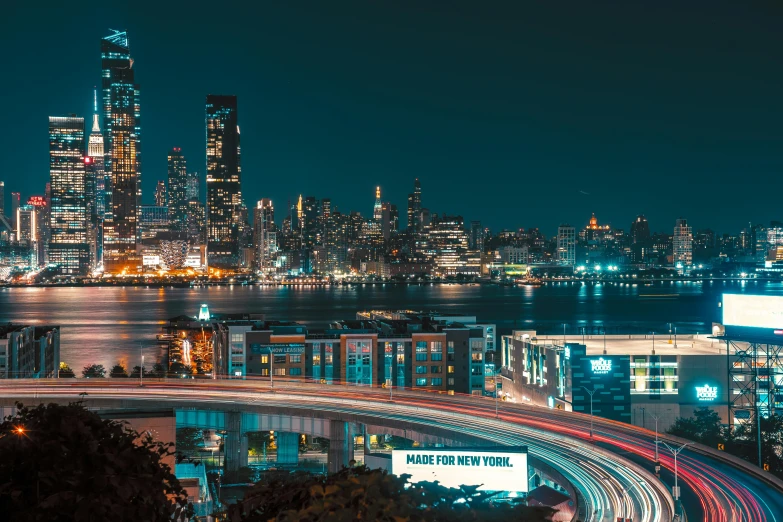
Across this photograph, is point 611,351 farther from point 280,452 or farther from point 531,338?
point 280,452

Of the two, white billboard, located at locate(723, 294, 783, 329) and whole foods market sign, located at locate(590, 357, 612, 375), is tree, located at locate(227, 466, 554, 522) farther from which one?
whole foods market sign, located at locate(590, 357, 612, 375)

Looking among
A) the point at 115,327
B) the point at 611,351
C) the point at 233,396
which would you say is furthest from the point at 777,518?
the point at 115,327

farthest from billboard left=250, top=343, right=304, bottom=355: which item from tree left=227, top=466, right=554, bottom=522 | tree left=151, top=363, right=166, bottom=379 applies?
tree left=227, top=466, right=554, bottom=522

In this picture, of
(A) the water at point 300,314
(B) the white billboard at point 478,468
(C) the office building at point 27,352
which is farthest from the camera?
(A) the water at point 300,314

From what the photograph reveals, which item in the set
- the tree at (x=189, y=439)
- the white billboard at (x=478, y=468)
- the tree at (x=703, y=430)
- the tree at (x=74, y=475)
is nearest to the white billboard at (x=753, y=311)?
the tree at (x=703, y=430)

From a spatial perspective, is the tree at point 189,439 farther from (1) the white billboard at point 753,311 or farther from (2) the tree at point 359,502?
(2) the tree at point 359,502

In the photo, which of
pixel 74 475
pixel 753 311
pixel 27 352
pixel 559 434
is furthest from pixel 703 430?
pixel 27 352

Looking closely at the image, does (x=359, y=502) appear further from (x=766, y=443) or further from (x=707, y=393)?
(x=707, y=393)
